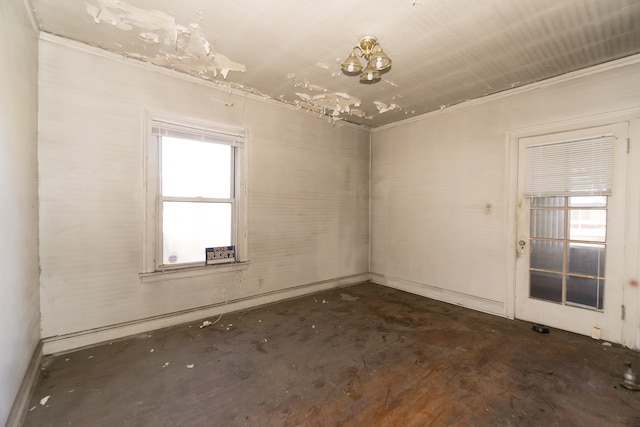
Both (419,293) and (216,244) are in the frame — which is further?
(419,293)

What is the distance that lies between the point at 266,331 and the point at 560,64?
13.0 feet

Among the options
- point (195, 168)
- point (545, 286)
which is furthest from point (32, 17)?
point (545, 286)

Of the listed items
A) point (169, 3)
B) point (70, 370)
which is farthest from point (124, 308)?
point (169, 3)

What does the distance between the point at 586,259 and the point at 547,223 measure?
475 mm

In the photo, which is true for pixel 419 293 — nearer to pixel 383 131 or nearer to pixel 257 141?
pixel 383 131

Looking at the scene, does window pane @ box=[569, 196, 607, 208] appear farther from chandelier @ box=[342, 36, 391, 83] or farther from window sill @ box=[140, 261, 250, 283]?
window sill @ box=[140, 261, 250, 283]

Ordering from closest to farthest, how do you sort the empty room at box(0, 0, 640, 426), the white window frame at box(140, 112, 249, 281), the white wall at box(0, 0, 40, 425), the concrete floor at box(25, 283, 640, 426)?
the white wall at box(0, 0, 40, 425)
the concrete floor at box(25, 283, 640, 426)
the empty room at box(0, 0, 640, 426)
the white window frame at box(140, 112, 249, 281)

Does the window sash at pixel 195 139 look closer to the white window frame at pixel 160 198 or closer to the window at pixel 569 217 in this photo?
the white window frame at pixel 160 198

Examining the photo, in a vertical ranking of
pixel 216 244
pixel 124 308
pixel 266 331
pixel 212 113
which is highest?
pixel 212 113

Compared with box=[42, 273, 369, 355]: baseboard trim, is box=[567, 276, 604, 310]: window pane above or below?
above

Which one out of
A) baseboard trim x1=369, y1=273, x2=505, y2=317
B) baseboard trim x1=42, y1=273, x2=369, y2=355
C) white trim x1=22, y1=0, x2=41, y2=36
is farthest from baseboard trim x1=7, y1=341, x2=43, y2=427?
baseboard trim x1=369, y1=273, x2=505, y2=317

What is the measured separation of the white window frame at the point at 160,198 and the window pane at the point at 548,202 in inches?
134

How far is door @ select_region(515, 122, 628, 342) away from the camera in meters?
2.65

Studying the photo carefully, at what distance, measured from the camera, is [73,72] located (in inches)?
96.3
